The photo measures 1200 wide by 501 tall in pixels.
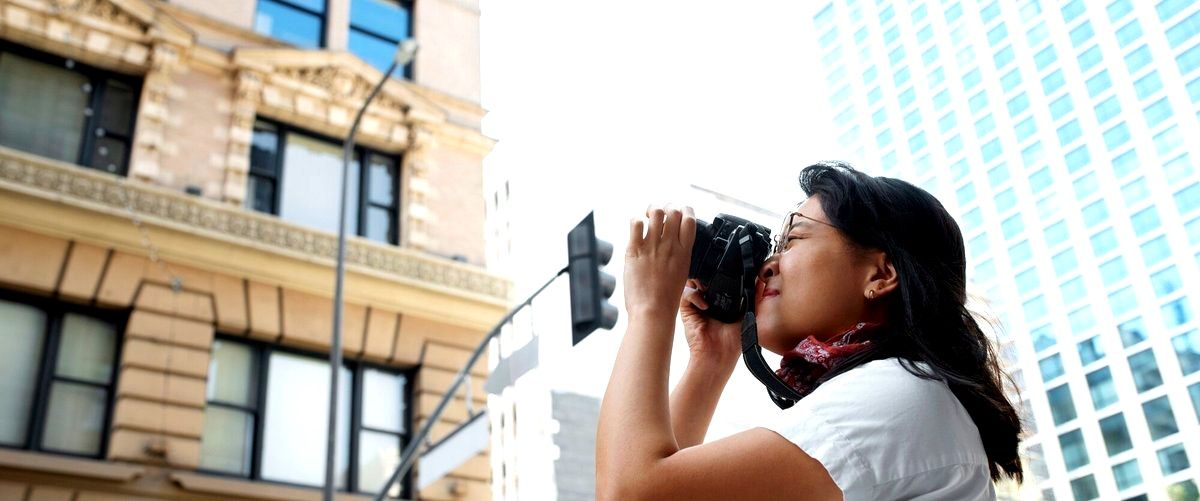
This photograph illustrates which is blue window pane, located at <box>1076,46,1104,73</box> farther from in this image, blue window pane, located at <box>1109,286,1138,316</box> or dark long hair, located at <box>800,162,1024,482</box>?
dark long hair, located at <box>800,162,1024,482</box>

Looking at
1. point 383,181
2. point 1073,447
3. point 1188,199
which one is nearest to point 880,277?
point 383,181

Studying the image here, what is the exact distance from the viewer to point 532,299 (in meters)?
5.46

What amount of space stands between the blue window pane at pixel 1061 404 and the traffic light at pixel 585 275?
11.8 metres

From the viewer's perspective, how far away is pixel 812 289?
1144 millimetres

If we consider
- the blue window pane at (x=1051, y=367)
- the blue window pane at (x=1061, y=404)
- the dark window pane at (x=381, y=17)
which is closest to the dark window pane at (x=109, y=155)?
the dark window pane at (x=381, y=17)

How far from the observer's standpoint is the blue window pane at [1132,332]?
12078mm

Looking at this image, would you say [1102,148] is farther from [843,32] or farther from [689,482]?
[689,482]

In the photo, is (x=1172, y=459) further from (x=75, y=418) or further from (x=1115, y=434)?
(x=75, y=418)

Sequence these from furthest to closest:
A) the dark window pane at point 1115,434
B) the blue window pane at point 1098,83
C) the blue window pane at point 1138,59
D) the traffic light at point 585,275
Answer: the dark window pane at point 1115,434 < the blue window pane at point 1098,83 < the blue window pane at point 1138,59 < the traffic light at point 585,275

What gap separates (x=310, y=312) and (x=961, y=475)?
676 cm

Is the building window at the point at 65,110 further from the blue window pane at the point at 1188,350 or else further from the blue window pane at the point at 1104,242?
the blue window pane at the point at 1104,242

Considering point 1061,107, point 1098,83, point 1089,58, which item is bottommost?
point 1098,83

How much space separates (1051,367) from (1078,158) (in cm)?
257

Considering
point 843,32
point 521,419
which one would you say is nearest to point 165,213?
point 843,32
